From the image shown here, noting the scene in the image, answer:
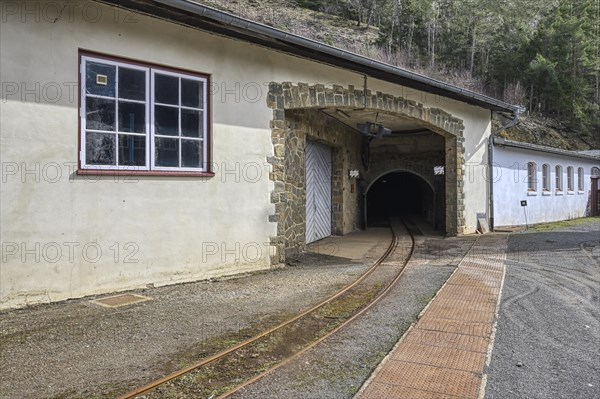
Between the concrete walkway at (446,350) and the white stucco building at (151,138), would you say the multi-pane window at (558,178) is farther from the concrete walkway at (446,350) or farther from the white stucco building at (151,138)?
the concrete walkway at (446,350)

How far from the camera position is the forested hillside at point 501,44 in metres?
29.5

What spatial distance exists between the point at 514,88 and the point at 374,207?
14785mm

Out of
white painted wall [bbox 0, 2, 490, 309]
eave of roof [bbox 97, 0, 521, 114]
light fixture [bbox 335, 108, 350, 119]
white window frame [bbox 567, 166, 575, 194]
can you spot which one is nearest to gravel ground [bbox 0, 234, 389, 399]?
white painted wall [bbox 0, 2, 490, 309]

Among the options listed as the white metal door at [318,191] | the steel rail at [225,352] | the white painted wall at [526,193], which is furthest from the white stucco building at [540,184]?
the steel rail at [225,352]

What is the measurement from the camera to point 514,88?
30.7m

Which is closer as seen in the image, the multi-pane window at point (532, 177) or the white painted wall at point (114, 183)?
the white painted wall at point (114, 183)

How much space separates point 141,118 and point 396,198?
19.6 m

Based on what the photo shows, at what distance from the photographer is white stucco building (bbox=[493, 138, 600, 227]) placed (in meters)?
15.2

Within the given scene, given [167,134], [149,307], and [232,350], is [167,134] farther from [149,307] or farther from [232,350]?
[232,350]

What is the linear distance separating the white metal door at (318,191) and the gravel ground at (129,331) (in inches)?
197

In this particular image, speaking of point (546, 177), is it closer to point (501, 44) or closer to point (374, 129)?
point (374, 129)

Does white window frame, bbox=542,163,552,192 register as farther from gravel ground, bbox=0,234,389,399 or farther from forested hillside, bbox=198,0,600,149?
gravel ground, bbox=0,234,389,399

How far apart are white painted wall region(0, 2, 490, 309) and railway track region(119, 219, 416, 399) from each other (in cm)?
243

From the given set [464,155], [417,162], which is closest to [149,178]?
[464,155]
